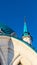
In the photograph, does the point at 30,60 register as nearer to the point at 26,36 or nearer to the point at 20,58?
the point at 20,58

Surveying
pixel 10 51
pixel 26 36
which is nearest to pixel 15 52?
pixel 10 51

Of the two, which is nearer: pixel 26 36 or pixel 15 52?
pixel 15 52

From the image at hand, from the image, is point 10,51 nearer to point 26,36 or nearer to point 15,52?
point 15,52

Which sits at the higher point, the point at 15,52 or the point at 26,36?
the point at 26,36

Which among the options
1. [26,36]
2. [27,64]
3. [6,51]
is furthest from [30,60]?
[26,36]

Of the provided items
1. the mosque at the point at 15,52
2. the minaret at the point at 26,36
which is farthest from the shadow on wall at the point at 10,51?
the minaret at the point at 26,36

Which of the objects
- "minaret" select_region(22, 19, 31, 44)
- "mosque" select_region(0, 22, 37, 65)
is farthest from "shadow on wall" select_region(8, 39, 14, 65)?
"minaret" select_region(22, 19, 31, 44)

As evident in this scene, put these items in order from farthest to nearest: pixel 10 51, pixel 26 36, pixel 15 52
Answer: pixel 26 36
pixel 15 52
pixel 10 51

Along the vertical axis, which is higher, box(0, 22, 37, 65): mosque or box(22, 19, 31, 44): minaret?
box(22, 19, 31, 44): minaret

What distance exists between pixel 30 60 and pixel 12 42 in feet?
4.78

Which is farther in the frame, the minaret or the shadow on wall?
the minaret

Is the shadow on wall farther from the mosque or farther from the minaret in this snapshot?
the minaret

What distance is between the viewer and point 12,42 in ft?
39.5

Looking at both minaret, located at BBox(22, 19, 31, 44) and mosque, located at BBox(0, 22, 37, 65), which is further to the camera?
minaret, located at BBox(22, 19, 31, 44)
